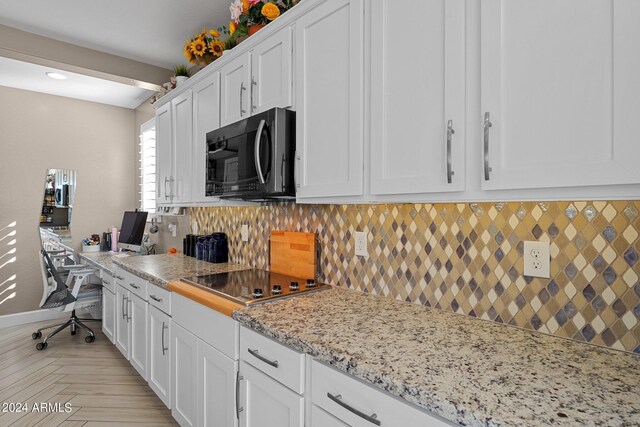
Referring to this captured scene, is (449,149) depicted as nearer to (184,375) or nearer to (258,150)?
(258,150)

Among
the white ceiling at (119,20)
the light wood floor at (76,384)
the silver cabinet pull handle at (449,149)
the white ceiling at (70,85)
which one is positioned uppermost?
the white ceiling at (119,20)

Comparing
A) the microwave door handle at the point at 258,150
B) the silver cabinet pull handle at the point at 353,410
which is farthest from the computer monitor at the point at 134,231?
the silver cabinet pull handle at the point at 353,410

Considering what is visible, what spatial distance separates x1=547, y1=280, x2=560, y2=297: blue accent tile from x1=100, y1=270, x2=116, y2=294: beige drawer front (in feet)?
10.2

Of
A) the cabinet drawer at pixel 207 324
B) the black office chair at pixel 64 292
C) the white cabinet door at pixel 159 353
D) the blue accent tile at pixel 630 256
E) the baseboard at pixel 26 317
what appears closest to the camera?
the blue accent tile at pixel 630 256

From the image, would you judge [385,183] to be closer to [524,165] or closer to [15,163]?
[524,165]

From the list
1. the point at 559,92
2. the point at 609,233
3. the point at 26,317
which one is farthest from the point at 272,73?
the point at 26,317

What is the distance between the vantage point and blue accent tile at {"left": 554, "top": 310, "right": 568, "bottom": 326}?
3.68ft

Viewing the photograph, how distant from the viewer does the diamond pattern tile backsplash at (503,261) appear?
1.03 m

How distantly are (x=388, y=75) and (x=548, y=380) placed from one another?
1057mm

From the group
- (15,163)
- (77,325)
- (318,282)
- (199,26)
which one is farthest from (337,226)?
(15,163)

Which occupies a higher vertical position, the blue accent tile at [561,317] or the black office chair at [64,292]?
the blue accent tile at [561,317]

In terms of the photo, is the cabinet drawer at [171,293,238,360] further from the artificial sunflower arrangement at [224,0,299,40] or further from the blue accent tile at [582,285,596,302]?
the artificial sunflower arrangement at [224,0,299,40]

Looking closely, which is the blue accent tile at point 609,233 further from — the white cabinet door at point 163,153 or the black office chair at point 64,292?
the black office chair at point 64,292

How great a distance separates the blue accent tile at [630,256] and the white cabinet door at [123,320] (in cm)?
294
